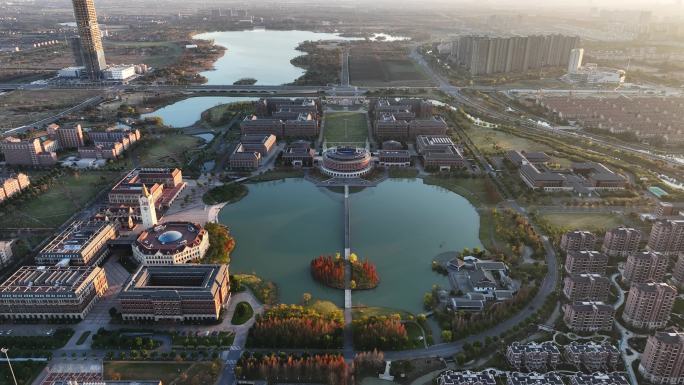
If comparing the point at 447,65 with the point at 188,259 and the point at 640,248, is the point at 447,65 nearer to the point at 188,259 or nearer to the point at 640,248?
the point at 640,248

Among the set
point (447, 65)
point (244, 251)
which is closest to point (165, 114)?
point (244, 251)

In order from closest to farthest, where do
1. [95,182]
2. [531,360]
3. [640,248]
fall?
[531,360]
[640,248]
[95,182]

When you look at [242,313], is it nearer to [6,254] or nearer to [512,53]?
[6,254]

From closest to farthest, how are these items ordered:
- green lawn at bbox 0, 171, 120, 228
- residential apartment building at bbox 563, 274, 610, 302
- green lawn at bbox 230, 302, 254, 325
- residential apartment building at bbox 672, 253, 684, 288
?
green lawn at bbox 230, 302, 254, 325
residential apartment building at bbox 563, 274, 610, 302
residential apartment building at bbox 672, 253, 684, 288
green lawn at bbox 0, 171, 120, 228

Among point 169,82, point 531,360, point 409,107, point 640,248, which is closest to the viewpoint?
point 531,360

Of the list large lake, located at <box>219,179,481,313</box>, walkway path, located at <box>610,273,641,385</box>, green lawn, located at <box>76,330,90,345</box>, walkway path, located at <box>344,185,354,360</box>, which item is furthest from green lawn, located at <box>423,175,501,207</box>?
green lawn, located at <box>76,330,90,345</box>

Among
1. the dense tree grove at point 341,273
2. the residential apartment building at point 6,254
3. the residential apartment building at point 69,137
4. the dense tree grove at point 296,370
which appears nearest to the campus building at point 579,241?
the dense tree grove at point 341,273

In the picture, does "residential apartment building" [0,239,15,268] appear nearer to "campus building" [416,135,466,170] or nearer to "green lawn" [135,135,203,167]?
"green lawn" [135,135,203,167]
